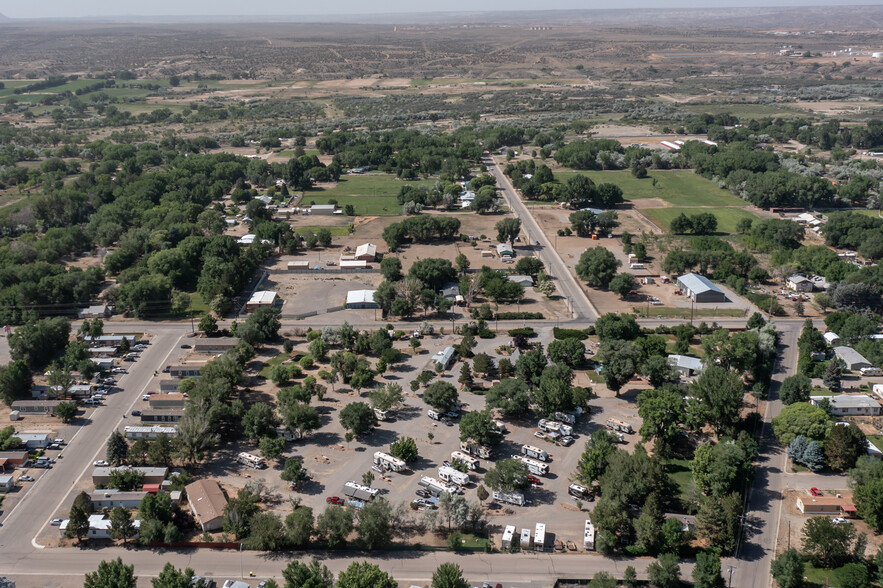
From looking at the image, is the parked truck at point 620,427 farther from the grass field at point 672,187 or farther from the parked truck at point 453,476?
the grass field at point 672,187

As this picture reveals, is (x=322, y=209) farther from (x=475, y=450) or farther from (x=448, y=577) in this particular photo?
(x=448, y=577)

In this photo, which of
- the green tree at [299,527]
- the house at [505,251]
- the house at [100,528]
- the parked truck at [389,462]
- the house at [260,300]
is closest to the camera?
the green tree at [299,527]

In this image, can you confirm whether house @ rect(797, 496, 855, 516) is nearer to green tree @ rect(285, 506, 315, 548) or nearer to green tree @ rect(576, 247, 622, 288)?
green tree @ rect(285, 506, 315, 548)

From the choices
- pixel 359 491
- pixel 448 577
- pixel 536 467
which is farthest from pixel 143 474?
pixel 536 467

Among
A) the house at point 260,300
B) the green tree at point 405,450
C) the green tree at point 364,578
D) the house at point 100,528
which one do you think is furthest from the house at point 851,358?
the house at point 100,528

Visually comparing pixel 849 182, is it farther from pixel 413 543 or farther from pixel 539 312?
pixel 413 543

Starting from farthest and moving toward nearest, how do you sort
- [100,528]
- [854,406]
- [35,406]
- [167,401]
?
[35,406] < [167,401] < [854,406] < [100,528]
